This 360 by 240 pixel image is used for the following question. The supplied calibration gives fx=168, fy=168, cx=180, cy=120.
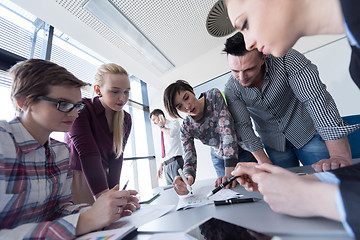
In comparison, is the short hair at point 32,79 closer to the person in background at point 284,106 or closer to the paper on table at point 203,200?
the paper on table at point 203,200

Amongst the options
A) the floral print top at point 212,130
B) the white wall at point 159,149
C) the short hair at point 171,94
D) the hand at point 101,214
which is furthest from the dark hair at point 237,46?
the white wall at point 159,149

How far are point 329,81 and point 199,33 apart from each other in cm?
202

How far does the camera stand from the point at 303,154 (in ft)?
4.17

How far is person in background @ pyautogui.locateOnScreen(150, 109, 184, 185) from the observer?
2.61m

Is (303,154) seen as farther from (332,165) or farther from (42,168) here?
(42,168)

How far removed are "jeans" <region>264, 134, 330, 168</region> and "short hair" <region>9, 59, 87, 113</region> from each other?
Result: 1.58 metres

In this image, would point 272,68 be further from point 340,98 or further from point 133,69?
point 133,69

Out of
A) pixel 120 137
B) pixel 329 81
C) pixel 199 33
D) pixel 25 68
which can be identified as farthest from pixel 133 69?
pixel 329 81

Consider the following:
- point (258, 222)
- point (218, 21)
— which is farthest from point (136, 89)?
point (258, 222)

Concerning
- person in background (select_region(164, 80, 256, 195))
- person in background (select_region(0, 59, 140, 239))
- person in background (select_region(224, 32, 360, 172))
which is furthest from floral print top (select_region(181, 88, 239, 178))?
person in background (select_region(0, 59, 140, 239))

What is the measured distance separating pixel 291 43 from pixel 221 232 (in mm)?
652

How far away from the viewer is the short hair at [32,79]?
0.71m

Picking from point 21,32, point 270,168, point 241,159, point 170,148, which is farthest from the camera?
point 170,148

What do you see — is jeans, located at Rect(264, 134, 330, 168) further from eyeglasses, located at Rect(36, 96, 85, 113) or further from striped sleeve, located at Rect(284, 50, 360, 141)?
eyeglasses, located at Rect(36, 96, 85, 113)
